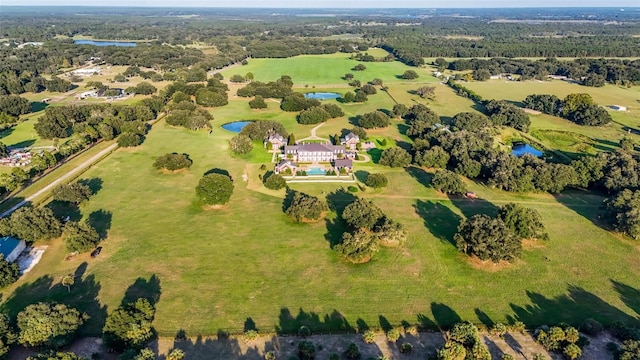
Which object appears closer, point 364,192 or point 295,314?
point 295,314

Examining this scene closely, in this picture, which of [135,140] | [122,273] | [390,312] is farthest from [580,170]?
[135,140]

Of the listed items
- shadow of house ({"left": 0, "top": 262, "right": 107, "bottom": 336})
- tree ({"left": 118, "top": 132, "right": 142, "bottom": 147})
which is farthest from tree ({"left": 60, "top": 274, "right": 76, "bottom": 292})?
tree ({"left": 118, "top": 132, "right": 142, "bottom": 147})

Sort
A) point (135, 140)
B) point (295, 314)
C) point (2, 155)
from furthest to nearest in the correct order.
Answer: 1. point (135, 140)
2. point (2, 155)
3. point (295, 314)

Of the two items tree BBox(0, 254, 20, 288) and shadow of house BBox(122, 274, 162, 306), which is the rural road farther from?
shadow of house BBox(122, 274, 162, 306)

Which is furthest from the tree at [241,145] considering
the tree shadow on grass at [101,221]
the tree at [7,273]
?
the tree at [7,273]

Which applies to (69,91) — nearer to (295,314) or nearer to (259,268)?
(259,268)

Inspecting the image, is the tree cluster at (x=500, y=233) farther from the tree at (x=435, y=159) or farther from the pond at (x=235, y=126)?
the pond at (x=235, y=126)

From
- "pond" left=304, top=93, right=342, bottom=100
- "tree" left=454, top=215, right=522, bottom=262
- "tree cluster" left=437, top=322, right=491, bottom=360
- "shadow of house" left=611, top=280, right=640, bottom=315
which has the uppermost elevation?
"tree" left=454, top=215, right=522, bottom=262
